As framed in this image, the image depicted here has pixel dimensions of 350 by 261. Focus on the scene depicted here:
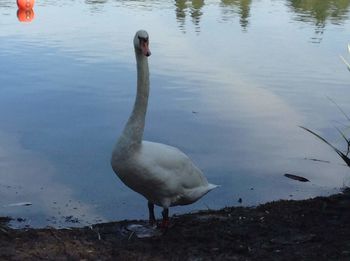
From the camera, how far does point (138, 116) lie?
5078mm

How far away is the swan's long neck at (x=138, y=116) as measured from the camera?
488 cm

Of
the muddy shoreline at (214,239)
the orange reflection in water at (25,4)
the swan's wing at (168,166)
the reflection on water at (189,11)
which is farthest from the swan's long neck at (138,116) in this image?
the orange reflection in water at (25,4)

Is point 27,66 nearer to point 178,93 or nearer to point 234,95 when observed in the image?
point 178,93

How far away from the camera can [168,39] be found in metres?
17.3

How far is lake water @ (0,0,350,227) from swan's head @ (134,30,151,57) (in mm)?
1937

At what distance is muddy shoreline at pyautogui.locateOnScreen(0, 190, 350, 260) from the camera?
4480mm

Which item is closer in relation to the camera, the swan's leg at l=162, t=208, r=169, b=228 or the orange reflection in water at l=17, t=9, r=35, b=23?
the swan's leg at l=162, t=208, r=169, b=228

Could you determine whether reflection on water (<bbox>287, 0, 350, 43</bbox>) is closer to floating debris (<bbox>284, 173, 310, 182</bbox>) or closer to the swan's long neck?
floating debris (<bbox>284, 173, 310, 182</bbox>)

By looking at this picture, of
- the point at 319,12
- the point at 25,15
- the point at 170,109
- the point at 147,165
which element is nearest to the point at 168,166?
the point at 147,165

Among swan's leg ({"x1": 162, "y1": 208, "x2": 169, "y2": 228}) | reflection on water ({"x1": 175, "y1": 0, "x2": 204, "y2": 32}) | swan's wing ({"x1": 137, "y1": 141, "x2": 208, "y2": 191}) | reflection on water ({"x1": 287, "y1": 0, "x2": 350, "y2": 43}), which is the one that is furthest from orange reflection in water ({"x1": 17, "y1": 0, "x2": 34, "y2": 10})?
swan's leg ({"x1": 162, "y1": 208, "x2": 169, "y2": 228})

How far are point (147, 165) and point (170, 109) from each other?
561 cm

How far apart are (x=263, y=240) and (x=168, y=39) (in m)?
13.0

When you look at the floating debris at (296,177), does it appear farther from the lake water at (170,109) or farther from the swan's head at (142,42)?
the swan's head at (142,42)

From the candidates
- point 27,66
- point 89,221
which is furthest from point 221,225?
point 27,66
